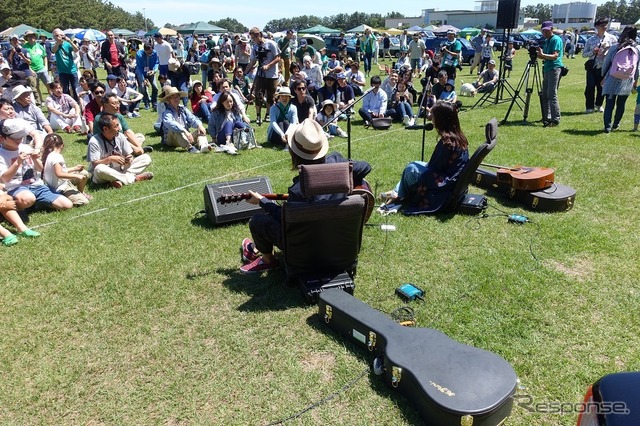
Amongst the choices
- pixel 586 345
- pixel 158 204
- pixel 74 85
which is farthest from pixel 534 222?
pixel 74 85

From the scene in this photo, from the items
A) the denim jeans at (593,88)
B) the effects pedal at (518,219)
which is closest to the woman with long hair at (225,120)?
the effects pedal at (518,219)

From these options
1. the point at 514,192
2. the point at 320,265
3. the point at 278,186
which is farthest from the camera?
the point at 278,186

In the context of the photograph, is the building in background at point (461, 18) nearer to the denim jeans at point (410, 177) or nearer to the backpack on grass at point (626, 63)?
the backpack on grass at point (626, 63)

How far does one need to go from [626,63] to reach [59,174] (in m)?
9.26

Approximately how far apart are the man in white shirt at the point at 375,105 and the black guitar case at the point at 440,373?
25.8 ft

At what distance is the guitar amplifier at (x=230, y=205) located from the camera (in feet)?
16.8

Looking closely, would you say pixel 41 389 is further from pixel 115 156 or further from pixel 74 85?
pixel 74 85

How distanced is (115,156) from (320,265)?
4.26 metres

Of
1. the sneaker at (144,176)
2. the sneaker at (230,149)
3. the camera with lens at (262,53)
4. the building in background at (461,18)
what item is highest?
the building in background at (461,18)

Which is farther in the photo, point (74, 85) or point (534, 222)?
point (74, 85)

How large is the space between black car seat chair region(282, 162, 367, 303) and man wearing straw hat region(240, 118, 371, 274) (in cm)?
12

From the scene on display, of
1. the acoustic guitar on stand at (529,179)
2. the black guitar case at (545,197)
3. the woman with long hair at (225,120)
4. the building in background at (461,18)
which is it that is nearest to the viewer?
the black guitar case at (545,197)

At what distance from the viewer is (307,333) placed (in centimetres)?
339

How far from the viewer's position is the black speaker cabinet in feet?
37.8
